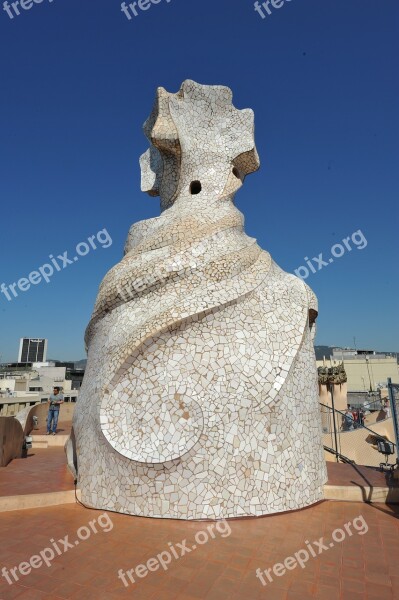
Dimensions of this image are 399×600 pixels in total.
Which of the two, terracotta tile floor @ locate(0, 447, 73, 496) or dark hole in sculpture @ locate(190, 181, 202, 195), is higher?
dark hole in sculpture @ locate(190, 181, 202, 195)

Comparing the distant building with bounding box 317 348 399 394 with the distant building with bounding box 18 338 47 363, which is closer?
the distant building with bounding box 317 348 399 394

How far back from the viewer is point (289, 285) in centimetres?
761

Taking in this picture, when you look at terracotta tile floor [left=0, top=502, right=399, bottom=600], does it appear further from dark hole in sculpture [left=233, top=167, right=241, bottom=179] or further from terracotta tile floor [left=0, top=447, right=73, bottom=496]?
dark hole in sculpture [left=233, top=167, right=241, bottom=179]

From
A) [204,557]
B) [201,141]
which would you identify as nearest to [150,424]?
[204,557]

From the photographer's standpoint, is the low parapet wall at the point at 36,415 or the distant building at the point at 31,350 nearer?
the low parapet wall at the point at 36,415

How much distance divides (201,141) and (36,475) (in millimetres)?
8107

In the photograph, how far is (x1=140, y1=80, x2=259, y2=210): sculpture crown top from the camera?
8734 millimetres

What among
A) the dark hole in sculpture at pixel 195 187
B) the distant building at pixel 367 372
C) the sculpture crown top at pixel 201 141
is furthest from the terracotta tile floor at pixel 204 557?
the distant building at pixel 367 372

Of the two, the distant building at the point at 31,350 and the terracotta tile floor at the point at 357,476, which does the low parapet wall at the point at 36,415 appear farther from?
the distant building at the point at 31,350

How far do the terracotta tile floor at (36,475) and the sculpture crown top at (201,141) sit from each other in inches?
251

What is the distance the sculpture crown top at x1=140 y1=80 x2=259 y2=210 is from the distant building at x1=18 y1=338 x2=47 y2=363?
78147mm

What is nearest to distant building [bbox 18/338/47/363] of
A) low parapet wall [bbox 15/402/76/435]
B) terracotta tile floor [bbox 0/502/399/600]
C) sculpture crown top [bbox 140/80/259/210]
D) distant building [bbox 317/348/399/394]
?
distant building [bbox 317/348/399/394]

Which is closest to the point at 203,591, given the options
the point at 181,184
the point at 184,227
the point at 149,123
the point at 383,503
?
the point at 383,503

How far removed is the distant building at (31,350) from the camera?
258ft
